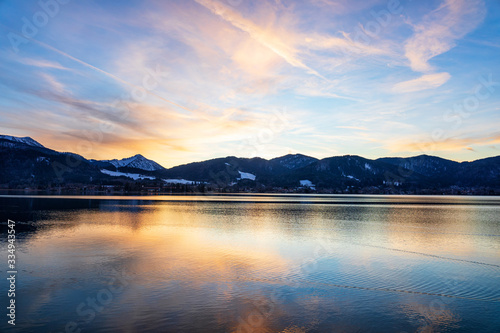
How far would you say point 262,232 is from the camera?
4809 cm

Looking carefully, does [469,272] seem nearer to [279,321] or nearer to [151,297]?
[279,321]

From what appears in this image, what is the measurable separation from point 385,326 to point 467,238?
3797 cm

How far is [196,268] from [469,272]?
77.7 feet

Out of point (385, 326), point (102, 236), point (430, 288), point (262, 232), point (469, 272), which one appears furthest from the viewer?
point (262, 232)

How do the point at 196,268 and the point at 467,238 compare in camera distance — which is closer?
the point at 196,268

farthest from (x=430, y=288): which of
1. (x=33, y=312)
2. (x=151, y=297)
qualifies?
(x=33, y=312)

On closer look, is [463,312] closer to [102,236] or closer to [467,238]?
[467,238]

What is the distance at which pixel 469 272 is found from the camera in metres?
24.9

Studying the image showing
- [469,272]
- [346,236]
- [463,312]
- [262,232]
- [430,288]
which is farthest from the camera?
[262,232]

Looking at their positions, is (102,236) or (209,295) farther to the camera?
(102,236)

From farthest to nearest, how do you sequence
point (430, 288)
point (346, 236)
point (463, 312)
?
point (346, 236) → point (430, 288) → point (463, 312)

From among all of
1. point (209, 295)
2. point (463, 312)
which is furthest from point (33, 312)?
point (463, 312)

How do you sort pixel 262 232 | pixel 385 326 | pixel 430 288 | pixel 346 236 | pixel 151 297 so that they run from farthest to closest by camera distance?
pixel 262 232 → pixel 346 236 → pixel 430 288 → pixel 151 297 → pixel 385 326

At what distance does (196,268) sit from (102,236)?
903 inches
